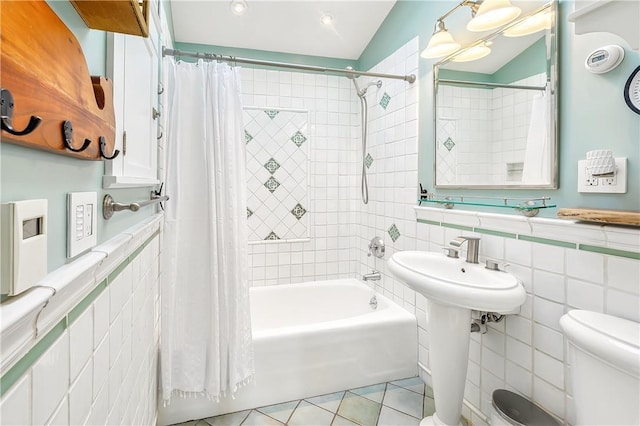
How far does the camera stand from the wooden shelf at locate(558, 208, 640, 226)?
3.03ft

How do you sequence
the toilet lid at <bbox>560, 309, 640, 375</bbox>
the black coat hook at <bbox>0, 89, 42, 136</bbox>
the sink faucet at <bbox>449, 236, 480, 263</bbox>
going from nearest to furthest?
the black coat hook at <bbox>0, 89, 42, 136</bbox>, the toilet lid at <bbox>560, 309, 640, 375</bbox>, the sink faucet at <bbox>449, 236, 480, 263</bbox>

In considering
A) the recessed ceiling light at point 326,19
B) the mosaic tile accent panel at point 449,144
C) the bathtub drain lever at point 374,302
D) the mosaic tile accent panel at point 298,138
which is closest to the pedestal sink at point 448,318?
the mosaic tile accent panel at point 449,144

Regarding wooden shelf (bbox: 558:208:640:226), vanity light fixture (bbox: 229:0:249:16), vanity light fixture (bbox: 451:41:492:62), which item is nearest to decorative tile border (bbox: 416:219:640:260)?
wooden shelf (bbox: 558:208:640:226)

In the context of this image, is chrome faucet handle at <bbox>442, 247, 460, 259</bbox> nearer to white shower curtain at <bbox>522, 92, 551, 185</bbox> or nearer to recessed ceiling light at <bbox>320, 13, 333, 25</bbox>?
white shower curtain at <bbox>522, 92, 551, 185</bbox>

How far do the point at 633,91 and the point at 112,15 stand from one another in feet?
4.69

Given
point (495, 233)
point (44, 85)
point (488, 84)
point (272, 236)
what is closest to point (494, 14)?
point (488, 84)

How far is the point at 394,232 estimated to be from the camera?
2357mm

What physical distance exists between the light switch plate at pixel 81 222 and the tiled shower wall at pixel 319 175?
2069mm

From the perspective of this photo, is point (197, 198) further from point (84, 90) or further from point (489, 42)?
point (489, 42)

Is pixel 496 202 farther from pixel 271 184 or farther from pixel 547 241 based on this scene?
pixel 271 184

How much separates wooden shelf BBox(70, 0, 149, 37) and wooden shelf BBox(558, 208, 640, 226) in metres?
1.35

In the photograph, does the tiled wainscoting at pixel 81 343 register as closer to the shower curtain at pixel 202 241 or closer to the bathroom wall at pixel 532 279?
the shower curtain at pixel 202 241

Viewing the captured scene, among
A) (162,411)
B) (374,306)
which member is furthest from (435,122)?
(162,411)

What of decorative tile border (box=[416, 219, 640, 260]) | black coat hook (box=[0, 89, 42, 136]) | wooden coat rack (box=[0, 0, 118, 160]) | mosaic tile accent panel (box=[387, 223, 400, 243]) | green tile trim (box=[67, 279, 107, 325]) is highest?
wooden coat rack (box=[0, 0, 118, 160])
